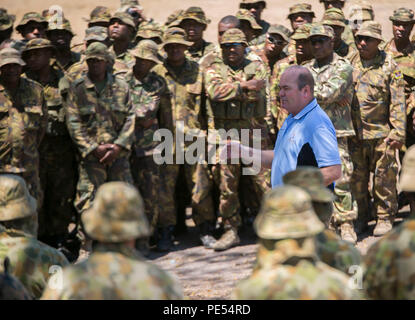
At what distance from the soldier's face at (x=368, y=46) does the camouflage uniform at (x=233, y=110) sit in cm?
118

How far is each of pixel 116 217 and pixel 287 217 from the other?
81 cm

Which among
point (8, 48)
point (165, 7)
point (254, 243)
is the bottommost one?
point (254, 243)

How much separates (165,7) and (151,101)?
9.69 meters

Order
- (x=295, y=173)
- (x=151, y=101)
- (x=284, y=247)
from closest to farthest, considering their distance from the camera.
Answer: (x=284, y=247) → (x=295, y=173) → (x=151, y=101)

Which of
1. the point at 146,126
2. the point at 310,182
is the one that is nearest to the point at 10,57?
the point at 146,126

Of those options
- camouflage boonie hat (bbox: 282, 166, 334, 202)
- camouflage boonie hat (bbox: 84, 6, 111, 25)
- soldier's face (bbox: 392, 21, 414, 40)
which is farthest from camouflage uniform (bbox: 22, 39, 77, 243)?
camouflage boonie hat (bbox: 282, 166, 334, 202)

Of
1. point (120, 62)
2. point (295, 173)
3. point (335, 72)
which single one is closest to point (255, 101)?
point (335, 72)

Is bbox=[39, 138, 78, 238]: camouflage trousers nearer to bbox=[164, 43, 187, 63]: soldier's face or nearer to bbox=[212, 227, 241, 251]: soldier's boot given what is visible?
bbox=[164, 43, 187, 63]: soldier's face

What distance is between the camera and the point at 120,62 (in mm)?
9414

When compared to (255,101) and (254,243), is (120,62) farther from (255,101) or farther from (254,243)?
→ (254,243)

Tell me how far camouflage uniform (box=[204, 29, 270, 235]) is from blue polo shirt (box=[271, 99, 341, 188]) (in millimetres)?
2973

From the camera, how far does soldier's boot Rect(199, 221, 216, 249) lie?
30.4ft

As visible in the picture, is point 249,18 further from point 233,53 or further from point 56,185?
point 56,185

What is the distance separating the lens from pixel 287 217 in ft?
11.9
